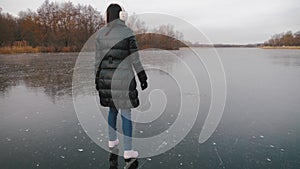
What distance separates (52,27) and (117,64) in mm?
49791

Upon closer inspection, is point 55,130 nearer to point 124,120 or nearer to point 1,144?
point 1,144

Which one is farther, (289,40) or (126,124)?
(289,40)

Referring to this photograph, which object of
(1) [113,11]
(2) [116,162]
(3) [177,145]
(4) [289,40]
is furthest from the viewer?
(4) [289,40]

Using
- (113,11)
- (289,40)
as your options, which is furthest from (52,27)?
(289,40)

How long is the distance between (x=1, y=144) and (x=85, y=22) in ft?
165

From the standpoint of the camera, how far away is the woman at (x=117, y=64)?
95.2 inches

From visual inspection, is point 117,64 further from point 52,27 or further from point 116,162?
point 52,27

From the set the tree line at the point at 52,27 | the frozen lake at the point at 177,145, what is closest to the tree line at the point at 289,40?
the tree line at the point at 52,27

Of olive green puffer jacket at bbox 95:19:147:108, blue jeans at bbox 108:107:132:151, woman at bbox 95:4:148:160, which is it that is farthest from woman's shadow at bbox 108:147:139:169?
olive green puffer jacket at bbox 95:19:147:108

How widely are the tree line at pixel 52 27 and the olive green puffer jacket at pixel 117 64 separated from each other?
130 feet

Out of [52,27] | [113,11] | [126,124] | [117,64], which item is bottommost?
[126,124]

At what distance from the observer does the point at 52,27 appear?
1820 inches

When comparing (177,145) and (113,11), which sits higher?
(113,11)

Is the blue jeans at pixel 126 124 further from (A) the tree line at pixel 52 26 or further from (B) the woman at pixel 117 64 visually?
(A) the tree line at pixel 52 26
